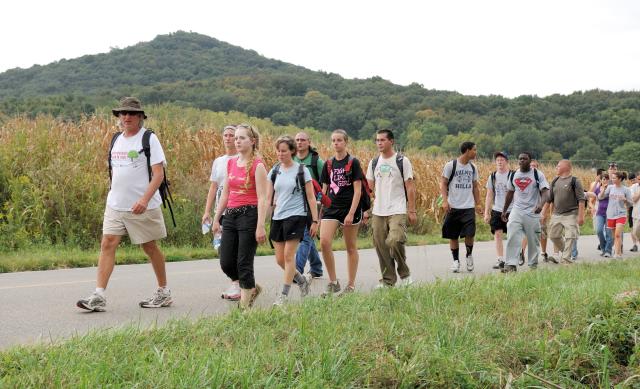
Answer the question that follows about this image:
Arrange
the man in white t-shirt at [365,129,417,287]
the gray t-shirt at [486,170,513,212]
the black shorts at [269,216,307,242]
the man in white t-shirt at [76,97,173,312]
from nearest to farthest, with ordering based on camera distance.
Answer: the man in white t-shirt at [76,97,173,312] → the black shorts at [269,216,307,242] → the man in white t-shirt at [365,129,417,287] → the gray t-shirt at [486,170,513,212]

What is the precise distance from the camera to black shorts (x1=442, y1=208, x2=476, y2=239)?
1191 centimetres

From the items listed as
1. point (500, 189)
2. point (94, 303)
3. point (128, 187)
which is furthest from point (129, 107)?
point (500, 189)

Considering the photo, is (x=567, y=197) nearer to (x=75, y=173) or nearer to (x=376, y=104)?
(x=75, y=173)

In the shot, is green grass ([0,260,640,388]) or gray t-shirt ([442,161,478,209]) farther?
gray t-shirt ([442,161,478,209])

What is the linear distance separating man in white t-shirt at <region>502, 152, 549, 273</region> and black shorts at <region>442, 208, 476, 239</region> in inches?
23.2

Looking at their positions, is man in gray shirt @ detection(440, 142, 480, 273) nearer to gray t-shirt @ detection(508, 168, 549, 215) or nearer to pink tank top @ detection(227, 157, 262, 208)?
gray t-shirt @ detection(508, 168, 549, 215)

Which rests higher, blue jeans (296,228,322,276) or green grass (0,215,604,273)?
blue jeans (296,228,322,276)

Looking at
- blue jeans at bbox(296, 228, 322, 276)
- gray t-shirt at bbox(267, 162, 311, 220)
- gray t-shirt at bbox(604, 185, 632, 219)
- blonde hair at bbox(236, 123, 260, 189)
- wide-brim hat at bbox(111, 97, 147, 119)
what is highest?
wide-brim hat at bbox(111, 97, 147, 119)

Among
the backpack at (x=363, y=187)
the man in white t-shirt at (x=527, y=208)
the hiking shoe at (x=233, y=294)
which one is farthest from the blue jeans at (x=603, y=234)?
the hiking shoe at (x=233, y=294)

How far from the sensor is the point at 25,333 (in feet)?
21.6

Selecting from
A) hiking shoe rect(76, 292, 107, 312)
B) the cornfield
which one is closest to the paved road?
hiking shoe rect(76, 292, 107, 312)

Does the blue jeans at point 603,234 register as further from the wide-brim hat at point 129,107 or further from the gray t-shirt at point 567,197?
the wide-brim hat at point 129,107

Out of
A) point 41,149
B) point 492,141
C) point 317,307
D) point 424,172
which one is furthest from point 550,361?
point 492,141

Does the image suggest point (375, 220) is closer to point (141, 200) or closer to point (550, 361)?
point (141, 200)
